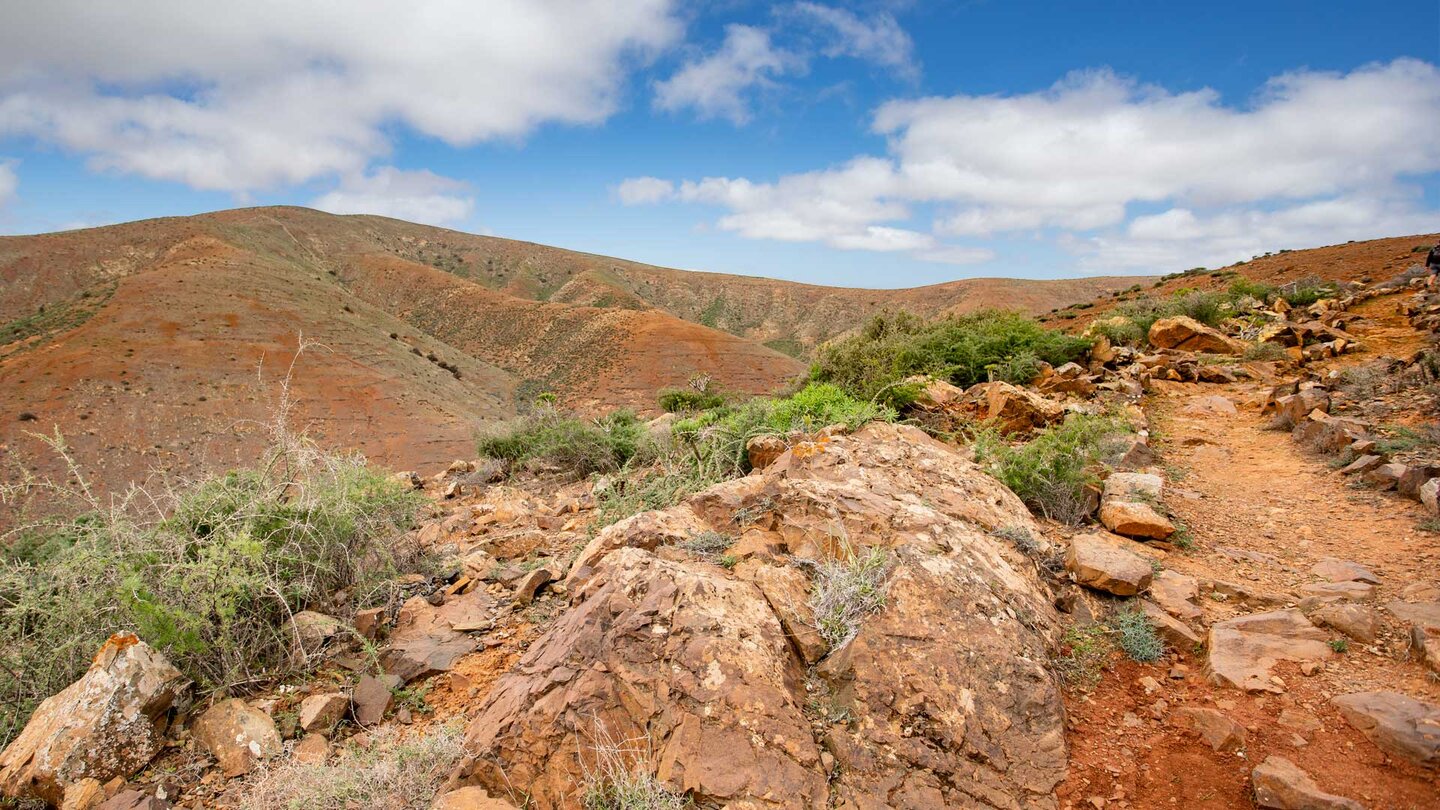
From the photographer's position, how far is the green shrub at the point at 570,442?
8406 mm

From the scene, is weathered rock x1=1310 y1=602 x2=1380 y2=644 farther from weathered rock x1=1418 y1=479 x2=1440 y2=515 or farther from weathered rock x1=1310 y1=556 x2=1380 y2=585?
weathered rock x1=1418 y1=479 x2=1440 y2=515

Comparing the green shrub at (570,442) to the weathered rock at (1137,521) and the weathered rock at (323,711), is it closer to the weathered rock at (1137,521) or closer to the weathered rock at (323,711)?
the weathered rock at (323,711)

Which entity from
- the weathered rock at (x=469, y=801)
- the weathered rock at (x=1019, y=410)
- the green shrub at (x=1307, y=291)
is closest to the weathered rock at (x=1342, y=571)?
the weathered rock at (x=1019, y=410)

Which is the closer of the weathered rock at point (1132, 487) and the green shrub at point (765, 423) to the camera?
the weathered rock at point (1132, 487)

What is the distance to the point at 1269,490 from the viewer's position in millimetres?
5441

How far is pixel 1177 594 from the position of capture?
365 cm

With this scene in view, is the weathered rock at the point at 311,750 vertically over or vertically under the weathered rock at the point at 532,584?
under

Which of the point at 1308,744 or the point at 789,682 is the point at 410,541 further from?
the point at 1308,744

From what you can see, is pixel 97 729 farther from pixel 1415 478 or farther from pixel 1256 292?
pixel 1256 292

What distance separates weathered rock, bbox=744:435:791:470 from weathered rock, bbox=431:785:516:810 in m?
3.36

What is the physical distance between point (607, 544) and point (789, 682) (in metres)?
1.62

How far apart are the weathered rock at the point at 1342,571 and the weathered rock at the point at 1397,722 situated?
4.86 feet

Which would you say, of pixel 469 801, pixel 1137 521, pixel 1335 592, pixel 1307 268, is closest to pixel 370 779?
pixel 469 801

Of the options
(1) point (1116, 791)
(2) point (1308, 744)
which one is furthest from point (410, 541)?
(2) point (1308, 744)
